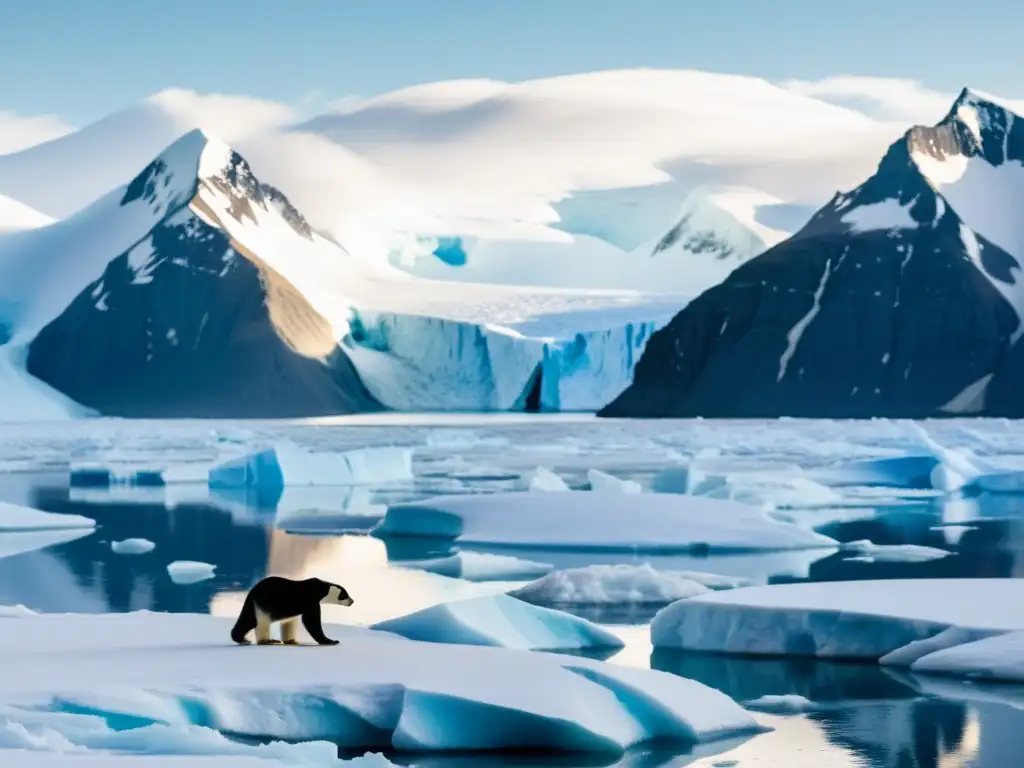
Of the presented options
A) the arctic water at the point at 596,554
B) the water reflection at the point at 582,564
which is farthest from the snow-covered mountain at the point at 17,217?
the water reflection at the point at 582,564

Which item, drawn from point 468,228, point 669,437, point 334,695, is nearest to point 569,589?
point 334,695

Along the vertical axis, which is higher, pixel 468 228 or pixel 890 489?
pixel 468 228

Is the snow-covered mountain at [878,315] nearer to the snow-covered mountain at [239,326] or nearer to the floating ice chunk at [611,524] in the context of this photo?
the snow-covered mountain at [239,326]

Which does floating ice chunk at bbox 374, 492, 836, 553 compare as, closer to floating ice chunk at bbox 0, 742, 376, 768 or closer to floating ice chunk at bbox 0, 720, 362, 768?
floating ice chunk at bbox 0, 720, 362, 768

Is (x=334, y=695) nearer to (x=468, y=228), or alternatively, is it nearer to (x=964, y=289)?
(x=964, y=289)

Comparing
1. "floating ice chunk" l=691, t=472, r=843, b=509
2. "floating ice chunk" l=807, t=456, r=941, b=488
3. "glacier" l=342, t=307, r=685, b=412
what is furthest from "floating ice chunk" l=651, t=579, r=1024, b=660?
"glacier" l=342, t=307, r=685, b=412

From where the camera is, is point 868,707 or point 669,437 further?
point 669,437
